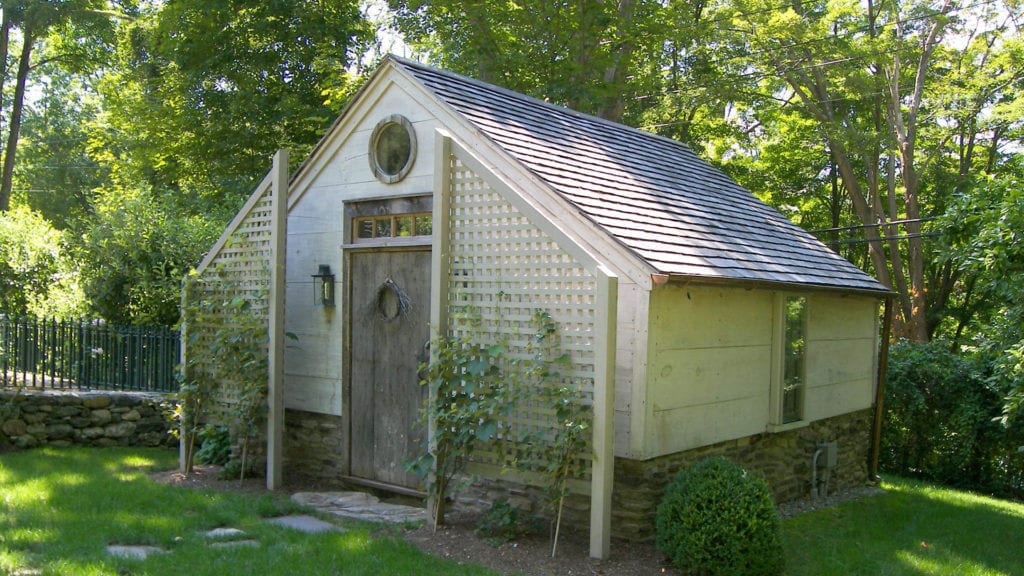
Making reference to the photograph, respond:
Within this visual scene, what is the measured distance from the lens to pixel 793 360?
8016mm

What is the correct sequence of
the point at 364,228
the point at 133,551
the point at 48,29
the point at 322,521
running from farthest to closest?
1. the point at 48,29
2. the point at 364,228
3. the point at 322,521
4. the point at 133,551

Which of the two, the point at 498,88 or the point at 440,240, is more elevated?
the point at 498,88

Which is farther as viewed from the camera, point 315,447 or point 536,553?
point 315,447

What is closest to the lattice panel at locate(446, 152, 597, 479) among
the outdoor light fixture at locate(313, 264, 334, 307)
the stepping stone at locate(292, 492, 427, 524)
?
the stepping stone at locate(292, 492, 427, 524)

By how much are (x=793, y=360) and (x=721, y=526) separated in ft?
10.5

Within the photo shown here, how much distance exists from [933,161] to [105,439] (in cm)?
1915

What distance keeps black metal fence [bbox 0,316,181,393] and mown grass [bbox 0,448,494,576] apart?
2130 millimetres

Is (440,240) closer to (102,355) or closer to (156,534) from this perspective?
(156,534)

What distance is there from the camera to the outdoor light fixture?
7867mm

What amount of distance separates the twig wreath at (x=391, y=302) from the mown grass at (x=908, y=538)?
12.4 ft

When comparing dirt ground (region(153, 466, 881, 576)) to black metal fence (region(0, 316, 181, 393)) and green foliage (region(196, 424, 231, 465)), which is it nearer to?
green foliage (region(196, 424, 231, 465))

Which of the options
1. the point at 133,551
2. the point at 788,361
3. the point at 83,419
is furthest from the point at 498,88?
the point at 83,419

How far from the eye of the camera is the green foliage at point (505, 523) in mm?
5957

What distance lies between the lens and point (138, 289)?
11.1 meters
